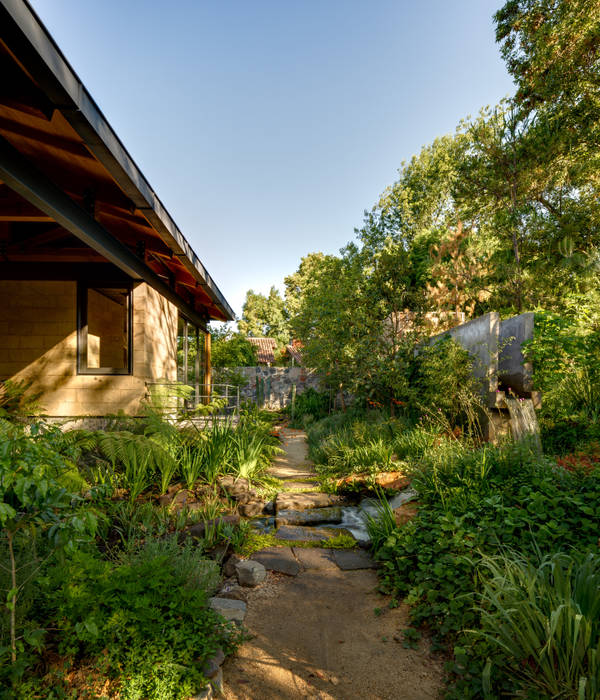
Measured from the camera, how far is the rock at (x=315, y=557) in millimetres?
3301

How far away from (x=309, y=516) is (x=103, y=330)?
22.9 feet

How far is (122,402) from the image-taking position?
6.14 metres

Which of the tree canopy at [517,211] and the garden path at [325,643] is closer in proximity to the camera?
the garden path at [325,643]

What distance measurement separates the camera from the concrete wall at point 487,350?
557cm

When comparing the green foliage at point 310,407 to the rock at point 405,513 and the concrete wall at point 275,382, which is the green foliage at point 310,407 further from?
the rock at point 405,513

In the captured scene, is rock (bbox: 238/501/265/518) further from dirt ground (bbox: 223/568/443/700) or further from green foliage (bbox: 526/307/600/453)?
green foliage (bbox: 526/307/600/453)

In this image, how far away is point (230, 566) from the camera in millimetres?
3094

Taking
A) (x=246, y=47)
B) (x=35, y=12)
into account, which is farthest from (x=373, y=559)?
(x=246, y=47)

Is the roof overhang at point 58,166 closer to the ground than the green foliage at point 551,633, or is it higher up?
higher up

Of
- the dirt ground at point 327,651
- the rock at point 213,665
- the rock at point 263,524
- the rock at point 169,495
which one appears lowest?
the dirt ground at point 327,651

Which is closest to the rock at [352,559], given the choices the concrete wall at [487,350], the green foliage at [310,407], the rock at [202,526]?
the rock at [202,526]

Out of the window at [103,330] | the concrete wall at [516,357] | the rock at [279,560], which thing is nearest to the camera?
the rock at [279,560]

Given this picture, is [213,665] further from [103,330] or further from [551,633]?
[103,330]

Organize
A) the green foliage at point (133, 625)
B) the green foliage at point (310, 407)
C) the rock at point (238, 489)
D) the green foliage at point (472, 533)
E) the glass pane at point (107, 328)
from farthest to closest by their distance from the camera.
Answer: the green foliage at point (310, 407) → the glass pane at point (107, 328) → the rock at point (238, 489) → the green foliage at point (472, 533) → the green foliage at point (133, 625)
